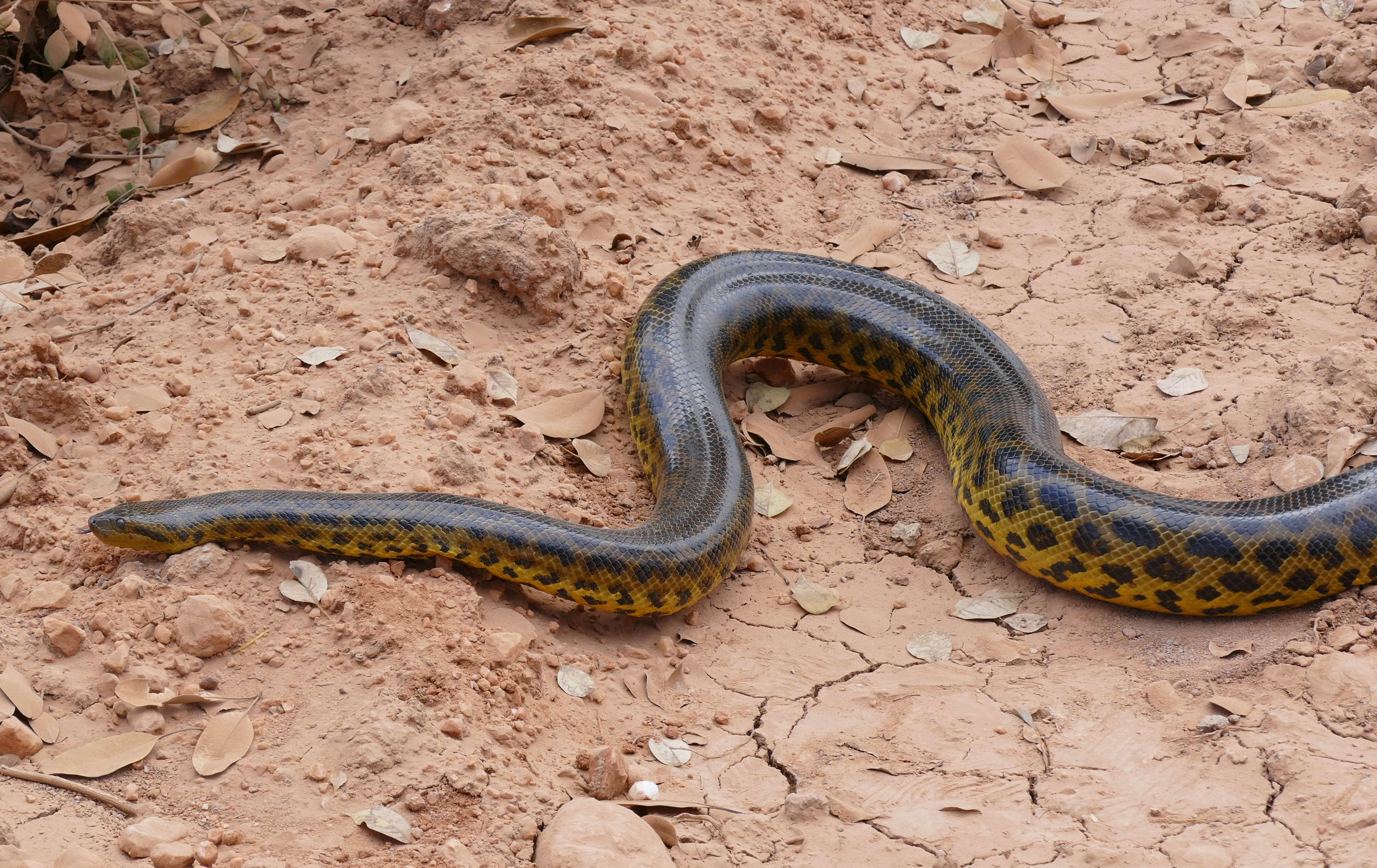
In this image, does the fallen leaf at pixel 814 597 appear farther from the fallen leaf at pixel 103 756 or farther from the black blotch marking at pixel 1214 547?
the fallen leaf at pixel 103 756

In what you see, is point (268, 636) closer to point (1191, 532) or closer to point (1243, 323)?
point (1191, 532)

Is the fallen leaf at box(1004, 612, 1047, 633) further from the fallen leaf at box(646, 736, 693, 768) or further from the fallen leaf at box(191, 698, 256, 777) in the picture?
the fallen leaf at box(191, 698, 256, 777)

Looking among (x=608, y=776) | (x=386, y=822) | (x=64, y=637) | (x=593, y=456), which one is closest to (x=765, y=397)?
(x=593, y=456)

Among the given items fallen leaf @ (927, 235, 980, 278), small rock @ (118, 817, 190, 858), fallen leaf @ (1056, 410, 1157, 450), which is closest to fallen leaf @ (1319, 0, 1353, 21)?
fallen leaf @ (927, 235, 980, 278)

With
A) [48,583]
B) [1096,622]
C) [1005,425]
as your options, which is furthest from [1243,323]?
[48,583]

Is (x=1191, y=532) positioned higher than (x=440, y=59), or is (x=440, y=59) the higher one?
(x=440, y=59)

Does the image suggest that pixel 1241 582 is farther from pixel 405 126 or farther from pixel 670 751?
pixel 405 126
